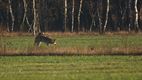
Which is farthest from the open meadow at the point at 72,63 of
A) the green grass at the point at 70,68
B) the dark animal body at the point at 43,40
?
the dark animal body at the point at 43,40

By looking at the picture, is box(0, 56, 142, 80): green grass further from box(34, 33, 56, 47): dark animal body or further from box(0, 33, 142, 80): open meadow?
box(34, 33, 56, 47): dark animal body

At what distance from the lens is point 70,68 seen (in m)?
23.3

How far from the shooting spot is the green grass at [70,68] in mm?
20203

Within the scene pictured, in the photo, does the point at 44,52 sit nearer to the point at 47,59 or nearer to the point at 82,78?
the point at 47,59

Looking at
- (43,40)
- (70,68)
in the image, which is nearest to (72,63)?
(70,68)

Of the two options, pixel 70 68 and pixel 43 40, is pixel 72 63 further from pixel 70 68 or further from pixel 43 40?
pixel 43 40

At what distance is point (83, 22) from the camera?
9125 cm

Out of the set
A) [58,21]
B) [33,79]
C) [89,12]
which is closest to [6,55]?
[33,79]

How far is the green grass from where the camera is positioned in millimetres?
20203

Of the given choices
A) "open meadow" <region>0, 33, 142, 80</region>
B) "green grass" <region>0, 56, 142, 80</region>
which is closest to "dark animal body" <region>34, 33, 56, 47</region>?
"open meadow" <region>0, 33, 142, 80</region>

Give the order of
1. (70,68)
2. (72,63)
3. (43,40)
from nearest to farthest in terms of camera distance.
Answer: (70,68)
(72,63)
(43,40)

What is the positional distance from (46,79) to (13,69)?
4.17m

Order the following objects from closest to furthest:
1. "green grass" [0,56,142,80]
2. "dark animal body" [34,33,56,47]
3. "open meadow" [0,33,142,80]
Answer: "green grass" [0,56,142,80] → "open meadow" [0,33,142,80] → "dark animal body" [34,33,56,47]

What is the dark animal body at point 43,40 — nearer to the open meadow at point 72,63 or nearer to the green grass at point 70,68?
the open meadow at point 72,63
